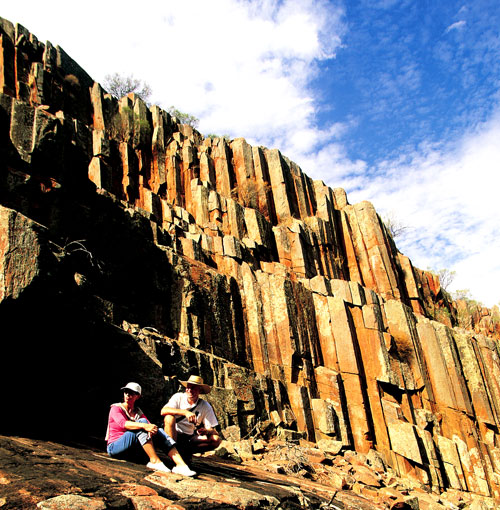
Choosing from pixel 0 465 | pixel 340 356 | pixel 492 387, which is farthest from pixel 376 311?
pixel 0 465

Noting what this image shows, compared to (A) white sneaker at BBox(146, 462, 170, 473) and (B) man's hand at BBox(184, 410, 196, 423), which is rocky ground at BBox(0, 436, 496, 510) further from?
(B) man's hand at BBox(184, 410, 196, 423)

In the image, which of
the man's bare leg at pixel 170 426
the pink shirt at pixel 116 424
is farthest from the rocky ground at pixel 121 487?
the man's bare leg at pixel 170 426

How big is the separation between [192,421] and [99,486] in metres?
2.05

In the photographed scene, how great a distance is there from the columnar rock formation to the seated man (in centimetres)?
195

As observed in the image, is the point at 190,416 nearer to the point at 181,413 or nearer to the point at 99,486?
the point at 181,413

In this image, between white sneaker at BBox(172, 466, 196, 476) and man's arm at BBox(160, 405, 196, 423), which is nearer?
white sneaker at BBox(172, 466, 196, 476)

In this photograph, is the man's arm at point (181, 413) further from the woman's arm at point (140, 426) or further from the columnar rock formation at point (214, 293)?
the columnar rock formation at point (214, 293)

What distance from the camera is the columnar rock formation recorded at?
7.57 metres

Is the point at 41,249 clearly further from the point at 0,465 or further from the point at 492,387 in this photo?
the point at 492,387

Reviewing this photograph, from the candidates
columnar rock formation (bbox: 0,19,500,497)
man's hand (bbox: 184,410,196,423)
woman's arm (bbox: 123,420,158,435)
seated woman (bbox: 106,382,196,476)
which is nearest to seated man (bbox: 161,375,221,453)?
man's hand (bbox: 184,410,196,423)

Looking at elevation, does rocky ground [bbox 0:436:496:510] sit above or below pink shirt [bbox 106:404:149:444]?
below

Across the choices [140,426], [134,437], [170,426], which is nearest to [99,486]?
[140,426]

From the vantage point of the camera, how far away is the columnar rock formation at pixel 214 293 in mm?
7570

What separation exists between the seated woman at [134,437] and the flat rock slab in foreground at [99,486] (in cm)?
18
